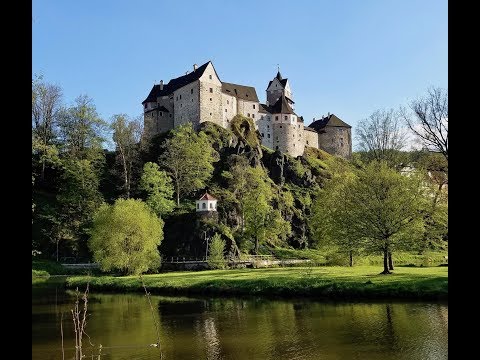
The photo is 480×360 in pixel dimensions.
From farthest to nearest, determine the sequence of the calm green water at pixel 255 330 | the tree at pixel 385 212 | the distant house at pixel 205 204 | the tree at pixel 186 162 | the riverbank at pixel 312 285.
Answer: the tree at pixel 186 162 → the distant house at pixel 205 204 → the tree at pixel 385 212 → the riverbank at pixel 312 285 → the calm green water at pixel 255 330

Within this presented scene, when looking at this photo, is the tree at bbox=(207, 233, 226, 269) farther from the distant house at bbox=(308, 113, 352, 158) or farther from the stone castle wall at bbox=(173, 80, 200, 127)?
the distant house at bbox=(308, 113, 352, 158)

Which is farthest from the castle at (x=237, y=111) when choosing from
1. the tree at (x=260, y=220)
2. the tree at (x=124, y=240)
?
the tree at (x=124, y=240)

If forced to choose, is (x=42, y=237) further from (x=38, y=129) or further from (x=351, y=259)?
(x=351, y=259)

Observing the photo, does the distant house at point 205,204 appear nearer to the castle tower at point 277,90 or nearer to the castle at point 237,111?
the castle at point 237,111

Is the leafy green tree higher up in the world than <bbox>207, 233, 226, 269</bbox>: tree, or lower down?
higher up

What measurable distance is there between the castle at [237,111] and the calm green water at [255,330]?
58347 millimetres

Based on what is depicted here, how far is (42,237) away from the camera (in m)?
61.9

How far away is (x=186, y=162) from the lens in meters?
71.7

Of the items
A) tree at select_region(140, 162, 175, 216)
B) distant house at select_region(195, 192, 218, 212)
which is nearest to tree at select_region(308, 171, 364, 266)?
distant house at select_region(195, 192, 218, 212)

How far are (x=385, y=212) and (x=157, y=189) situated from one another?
1411 inches

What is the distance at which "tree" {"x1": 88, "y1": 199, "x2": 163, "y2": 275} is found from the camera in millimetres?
45688

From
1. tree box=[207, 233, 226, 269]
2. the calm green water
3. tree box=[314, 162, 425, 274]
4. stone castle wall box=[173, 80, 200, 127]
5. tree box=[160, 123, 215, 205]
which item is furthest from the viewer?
stone castle wall box=[173, 80, 200, 127]

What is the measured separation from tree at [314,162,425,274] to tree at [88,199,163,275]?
63.2 feet

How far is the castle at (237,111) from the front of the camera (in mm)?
85750
